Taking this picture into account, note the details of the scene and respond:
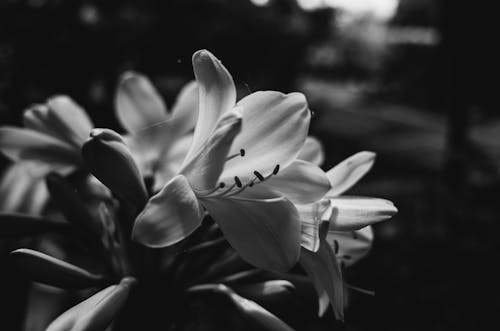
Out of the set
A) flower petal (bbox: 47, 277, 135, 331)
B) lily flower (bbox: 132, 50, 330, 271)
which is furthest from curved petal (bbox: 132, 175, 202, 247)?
flower petal (bbox: 47, 277, 135, 331)

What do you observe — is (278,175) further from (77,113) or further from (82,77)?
(82,77)

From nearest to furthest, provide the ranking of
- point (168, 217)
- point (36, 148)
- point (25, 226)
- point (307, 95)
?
point (168, 217), point (25, 226), point (36, 148), point (307, 95)

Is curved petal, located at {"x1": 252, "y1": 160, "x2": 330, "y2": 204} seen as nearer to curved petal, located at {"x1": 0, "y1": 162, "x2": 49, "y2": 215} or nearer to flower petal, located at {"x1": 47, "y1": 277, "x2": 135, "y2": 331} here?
flower petal, located at {"x1": 47, "y1": 277, "x2": 135, "y2": 331}

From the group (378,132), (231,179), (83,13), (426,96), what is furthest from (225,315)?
(426,96)

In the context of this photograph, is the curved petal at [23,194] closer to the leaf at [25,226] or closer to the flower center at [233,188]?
the leaf at [25,226]

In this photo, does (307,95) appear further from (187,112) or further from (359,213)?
(359,213)

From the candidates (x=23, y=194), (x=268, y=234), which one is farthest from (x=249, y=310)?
(x=23, y=194)
